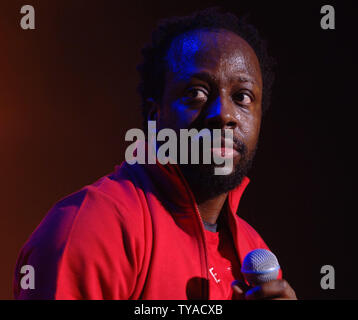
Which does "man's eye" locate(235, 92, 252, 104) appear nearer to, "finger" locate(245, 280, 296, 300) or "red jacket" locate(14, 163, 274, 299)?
"red jacket" locate(14, 163, 274, 299)

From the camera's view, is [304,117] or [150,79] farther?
[304,117]

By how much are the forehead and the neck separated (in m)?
0.41

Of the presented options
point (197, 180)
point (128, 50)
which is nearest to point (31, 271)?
point (197, 180)

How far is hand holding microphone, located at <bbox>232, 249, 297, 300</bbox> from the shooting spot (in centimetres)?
106

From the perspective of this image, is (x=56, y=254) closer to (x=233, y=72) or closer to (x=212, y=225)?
(x=212, y=225)

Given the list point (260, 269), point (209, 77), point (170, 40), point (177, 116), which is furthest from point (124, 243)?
point (170, 40)

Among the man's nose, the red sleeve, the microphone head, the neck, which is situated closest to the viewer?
the red sleeve

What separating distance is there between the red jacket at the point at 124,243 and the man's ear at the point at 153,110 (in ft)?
0.79

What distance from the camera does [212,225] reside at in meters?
1.44

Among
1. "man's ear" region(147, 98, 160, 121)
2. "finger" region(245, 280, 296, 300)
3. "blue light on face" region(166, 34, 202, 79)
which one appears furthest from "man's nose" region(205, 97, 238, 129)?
"finger" region(245, 280, 296, 300)

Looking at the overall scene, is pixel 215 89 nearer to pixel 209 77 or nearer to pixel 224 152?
pixel 209 77

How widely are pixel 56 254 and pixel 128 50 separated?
5.69ft

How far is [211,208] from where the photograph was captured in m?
1.43

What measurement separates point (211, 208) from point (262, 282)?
38 centimetres
